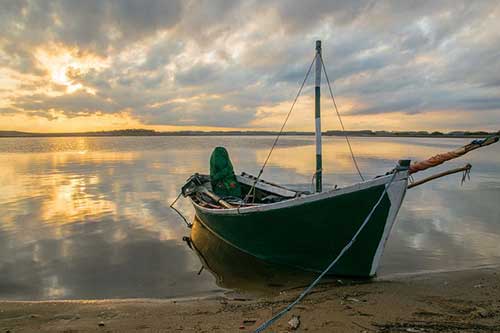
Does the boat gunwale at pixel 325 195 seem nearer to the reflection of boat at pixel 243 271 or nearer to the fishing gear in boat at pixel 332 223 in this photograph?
the fishing gear in boat at pixel 332 223

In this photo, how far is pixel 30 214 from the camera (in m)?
13.5

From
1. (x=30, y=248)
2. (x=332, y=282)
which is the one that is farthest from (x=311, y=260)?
(x=30, y=248)

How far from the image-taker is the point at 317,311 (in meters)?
5.32

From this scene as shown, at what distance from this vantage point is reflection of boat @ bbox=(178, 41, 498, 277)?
19.9 ft

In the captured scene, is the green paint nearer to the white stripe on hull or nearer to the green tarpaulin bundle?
the white stripe on hull

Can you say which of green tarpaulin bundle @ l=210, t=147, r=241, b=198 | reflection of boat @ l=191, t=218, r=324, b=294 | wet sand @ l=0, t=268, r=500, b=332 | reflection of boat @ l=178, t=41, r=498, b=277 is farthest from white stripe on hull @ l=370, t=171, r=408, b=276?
green tarpaulin bundle @ l=210, t=147, r=241, b=198

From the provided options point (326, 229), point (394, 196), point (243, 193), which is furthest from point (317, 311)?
point (243, 193)

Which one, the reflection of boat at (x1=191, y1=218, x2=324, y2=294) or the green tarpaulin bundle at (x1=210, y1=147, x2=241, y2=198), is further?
the green tarpaulin bundle at (x1=210, y1=147, x2=241, y2=198)

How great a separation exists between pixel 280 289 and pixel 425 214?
28.9 ft

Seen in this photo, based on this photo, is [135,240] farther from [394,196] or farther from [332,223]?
[394,196]

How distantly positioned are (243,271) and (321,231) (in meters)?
2.39

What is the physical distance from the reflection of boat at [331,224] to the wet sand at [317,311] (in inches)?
25.1

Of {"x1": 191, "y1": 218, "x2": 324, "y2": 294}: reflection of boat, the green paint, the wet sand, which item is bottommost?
{"x1": 191, "y1": 218, "x2": 324, "y2": 294}: reflection of boat

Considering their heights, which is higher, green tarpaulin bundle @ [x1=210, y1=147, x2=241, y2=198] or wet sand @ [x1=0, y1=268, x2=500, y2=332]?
green tarpaulin bundle @ [x1=210, y1=147, x2=241, y2=198]
